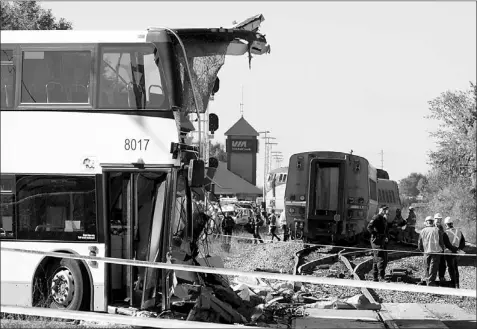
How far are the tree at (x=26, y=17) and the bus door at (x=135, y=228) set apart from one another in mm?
12110

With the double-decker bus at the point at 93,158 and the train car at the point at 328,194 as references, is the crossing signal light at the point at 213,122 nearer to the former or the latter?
the double-decker bus at the point at 93,158

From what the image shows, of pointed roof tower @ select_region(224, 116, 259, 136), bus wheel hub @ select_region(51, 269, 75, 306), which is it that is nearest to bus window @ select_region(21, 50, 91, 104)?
bus wheel hub @ select_region(51, 269, 75, 306)

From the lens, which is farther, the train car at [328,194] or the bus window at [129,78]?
the train car at [328,194]

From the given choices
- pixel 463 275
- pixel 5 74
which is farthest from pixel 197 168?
pixel 463 275

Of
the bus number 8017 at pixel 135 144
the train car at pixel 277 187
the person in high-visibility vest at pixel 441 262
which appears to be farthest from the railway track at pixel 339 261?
the train car at pixel 277 187

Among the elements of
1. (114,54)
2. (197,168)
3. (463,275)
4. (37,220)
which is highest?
(114,54)

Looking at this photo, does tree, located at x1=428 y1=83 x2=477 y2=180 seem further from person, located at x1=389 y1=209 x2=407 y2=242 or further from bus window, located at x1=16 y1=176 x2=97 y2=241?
bus window, located at x1=16 y1=176 x2=97 y2=241

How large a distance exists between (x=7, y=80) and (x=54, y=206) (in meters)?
2.00

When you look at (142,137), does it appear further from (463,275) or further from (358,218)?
(358,218)

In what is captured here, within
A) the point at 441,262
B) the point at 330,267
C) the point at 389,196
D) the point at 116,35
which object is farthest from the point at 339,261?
the point at 389,196

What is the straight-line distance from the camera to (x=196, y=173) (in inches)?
449

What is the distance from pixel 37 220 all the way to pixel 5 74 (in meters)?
2.22

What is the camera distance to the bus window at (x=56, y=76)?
11.6 meters

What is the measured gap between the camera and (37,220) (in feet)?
38.7
